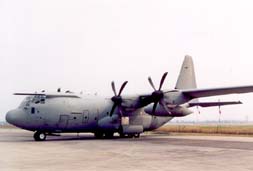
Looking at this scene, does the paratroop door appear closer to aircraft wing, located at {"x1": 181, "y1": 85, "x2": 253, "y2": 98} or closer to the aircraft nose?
the aircraft nose

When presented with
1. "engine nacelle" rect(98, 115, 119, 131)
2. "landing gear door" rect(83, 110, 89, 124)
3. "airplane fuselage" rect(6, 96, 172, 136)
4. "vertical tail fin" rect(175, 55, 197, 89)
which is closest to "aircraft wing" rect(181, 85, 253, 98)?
"airplane fuselage" rect(6, 96, 172, 136)

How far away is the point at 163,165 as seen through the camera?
10531 millimetres

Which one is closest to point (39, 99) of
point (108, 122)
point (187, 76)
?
point (108, 122)

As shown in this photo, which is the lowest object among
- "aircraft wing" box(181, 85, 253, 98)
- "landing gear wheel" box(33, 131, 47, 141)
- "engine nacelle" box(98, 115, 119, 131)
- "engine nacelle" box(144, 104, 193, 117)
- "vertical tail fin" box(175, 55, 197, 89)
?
"landing gear wheel" box(33, 131, 47, 141)

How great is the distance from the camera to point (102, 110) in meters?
26.4

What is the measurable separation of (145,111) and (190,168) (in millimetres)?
16222

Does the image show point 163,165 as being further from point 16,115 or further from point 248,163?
point 16,115

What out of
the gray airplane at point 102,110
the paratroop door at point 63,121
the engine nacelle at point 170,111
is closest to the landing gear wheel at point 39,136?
the gray airplane at point 102,110

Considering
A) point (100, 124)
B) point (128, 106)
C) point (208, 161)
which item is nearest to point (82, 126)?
point (100, 124)

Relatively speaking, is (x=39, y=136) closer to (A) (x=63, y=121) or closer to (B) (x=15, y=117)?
(A) (x=63, y=121)

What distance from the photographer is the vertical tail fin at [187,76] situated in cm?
3061

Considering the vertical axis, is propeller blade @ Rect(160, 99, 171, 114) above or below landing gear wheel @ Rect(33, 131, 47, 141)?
above

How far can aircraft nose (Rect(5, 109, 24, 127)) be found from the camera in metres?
22.7

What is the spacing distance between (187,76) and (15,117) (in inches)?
615
